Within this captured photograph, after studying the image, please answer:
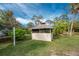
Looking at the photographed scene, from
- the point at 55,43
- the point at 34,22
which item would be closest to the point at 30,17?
the point at 34,22

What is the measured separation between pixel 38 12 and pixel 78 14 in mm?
391

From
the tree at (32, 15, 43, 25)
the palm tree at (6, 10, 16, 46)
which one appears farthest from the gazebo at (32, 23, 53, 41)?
the palm tree at (6, 10, 16, 46)

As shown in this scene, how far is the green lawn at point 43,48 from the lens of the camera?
8.73 feet

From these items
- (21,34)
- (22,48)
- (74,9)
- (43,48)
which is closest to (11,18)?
(21,34)

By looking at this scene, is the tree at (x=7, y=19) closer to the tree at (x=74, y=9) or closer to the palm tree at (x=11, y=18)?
the palm tree at (x=11, y=18)

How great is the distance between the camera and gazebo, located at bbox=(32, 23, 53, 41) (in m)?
2.68

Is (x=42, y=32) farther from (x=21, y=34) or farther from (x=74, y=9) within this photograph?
(x=74, y=9)

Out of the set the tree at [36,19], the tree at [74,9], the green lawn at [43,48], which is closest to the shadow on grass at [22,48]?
the green lawn at [43,48]

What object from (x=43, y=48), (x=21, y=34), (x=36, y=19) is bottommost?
(x=43, y=48)

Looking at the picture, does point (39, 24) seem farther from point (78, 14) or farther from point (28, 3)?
point (78, 14)

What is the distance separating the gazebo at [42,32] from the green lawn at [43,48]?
0.05 m

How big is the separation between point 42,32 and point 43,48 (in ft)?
0.52

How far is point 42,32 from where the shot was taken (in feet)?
8.84

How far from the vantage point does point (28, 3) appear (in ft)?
8.74
